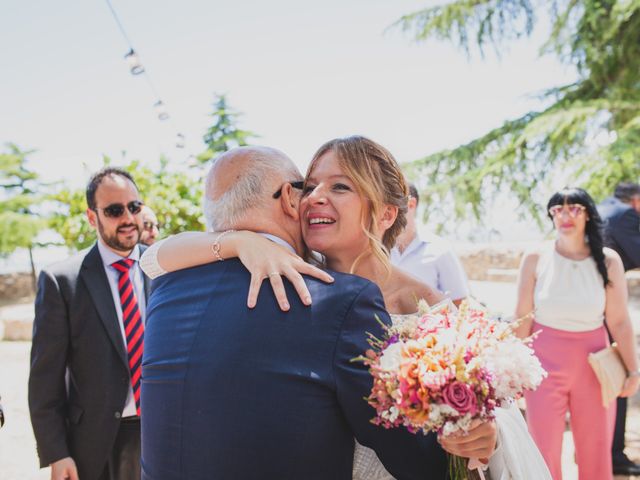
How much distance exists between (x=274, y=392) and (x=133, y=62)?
38.8ft

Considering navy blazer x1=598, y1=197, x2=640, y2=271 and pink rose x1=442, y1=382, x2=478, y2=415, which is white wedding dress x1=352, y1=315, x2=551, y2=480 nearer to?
pink rose x1=442, y1=382, x2=478, y2=415

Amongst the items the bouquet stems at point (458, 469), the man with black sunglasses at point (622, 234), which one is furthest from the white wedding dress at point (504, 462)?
the man with black sunglasses at point (622, 234)

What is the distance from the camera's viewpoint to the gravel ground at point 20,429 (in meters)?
5.39

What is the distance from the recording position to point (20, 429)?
6918mm

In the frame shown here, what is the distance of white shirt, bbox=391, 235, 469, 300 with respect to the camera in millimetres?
4141

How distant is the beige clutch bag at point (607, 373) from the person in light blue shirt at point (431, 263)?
3.69 ft

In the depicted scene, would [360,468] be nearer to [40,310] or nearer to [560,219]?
[40,310]

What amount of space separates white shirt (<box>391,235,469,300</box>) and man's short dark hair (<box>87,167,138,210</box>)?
7.16 ft

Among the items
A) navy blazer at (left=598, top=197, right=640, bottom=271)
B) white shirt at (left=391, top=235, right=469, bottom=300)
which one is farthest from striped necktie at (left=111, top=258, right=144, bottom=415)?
navy blazer at (left=598, top=197, right=640, bottom=271)

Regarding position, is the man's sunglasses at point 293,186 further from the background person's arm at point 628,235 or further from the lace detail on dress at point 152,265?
the background person's arm at point 628,235

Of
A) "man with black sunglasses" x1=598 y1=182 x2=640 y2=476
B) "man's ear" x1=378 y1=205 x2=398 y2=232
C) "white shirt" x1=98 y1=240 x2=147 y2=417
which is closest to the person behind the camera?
"man's ear" x1=378 y1=205 x2=398 y2=232

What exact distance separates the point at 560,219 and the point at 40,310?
12.9 feet

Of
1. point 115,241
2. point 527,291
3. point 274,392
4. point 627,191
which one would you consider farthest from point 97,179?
point 627,191

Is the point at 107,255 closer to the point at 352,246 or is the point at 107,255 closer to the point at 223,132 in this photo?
the point at 352,246
